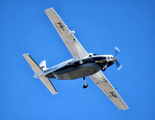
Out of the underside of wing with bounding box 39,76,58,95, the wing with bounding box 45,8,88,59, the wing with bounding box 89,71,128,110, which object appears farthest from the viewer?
Answer: the wing with bounding box 89,71,128,110

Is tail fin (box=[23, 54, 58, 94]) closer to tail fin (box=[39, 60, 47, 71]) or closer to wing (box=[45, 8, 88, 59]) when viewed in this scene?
tail fin (box=[39, 60, 47, 71])

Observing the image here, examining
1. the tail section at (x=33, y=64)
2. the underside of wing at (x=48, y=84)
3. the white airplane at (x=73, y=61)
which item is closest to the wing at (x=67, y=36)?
the white airplane at (x=73, y=61)

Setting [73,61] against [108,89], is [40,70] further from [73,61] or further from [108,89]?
[108,89]

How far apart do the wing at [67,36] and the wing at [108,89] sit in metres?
4.65

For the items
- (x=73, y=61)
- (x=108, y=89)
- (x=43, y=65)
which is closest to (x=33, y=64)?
(x=43, y=65)

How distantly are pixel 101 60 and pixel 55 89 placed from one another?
26.2 ft

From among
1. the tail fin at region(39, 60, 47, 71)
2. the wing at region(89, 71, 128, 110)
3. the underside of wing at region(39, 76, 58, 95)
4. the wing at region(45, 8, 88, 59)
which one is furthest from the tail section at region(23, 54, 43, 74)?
the wing at region(89, 71, 128, 110)

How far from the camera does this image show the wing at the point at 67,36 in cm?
2803

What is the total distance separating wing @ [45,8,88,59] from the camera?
28.0m

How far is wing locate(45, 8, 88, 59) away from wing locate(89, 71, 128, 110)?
465cm

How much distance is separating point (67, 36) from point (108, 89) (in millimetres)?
9468

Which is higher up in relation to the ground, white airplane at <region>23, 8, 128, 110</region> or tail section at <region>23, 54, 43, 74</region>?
tail section at <region>23, 54, 43, 74</region>

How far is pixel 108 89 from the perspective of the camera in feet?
112

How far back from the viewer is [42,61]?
34.3 m
